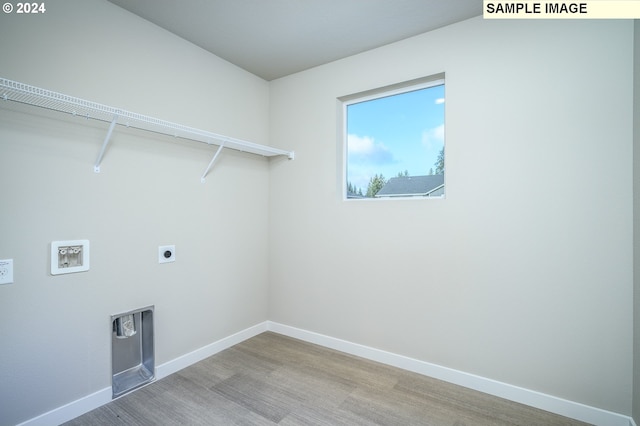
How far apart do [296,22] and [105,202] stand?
1.77m

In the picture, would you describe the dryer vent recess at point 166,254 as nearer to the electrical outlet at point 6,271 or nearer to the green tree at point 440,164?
the electrical outlet at point 6,271

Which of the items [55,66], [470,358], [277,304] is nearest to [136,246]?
[55,66]

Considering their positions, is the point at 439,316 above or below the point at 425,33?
below

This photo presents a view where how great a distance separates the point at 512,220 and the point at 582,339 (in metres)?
0.77

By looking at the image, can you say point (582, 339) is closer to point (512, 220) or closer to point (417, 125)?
point (512, 220)

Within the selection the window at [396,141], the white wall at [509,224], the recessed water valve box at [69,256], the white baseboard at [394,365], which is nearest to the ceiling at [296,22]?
the white wall at [509,224]

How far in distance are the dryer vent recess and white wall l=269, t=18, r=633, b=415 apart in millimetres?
1258

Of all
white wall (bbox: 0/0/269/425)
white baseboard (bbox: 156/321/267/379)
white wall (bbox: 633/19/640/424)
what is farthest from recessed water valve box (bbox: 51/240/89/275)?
white wall (bbox: 633/19/640/424)

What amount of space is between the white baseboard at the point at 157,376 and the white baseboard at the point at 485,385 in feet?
1.89

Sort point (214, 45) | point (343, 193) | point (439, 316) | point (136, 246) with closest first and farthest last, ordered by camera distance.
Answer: point (136, 246), point (439, 316), point (214, 45), point (343, 193)

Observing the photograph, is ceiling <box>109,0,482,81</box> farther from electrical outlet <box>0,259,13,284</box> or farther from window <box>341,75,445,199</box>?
electrical outlet <box>0,259,13,284</box>

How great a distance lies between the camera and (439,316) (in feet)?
7.22

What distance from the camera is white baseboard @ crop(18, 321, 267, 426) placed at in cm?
167

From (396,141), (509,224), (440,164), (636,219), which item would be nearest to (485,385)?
(509,224)
